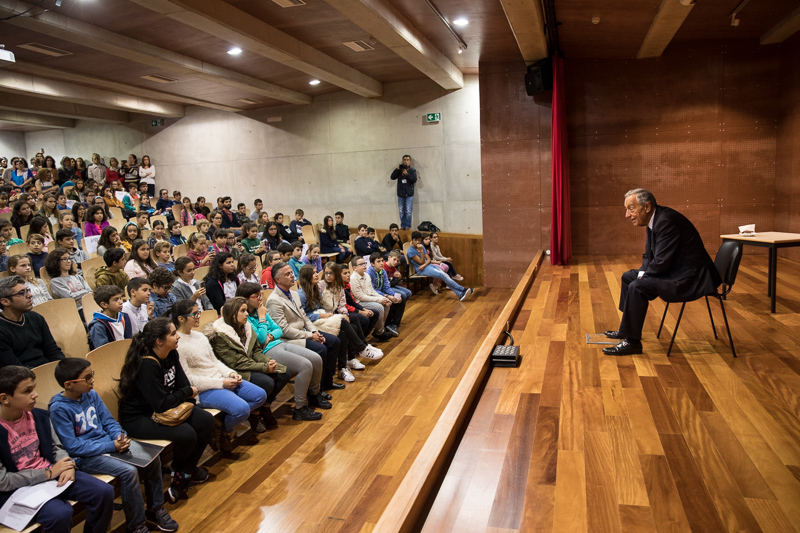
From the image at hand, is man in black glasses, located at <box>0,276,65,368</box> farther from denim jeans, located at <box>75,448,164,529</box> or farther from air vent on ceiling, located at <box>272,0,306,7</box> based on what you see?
air vent on ceiling, located at <box>272,0,306,7</box>

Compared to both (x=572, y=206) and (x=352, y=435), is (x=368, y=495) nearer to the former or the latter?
(x=352, y=435)

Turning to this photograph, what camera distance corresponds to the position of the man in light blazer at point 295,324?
13.7 feet

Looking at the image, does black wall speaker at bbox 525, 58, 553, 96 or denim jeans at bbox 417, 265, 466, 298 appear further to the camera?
denim jeans at bbox 417, 265, 466, 298

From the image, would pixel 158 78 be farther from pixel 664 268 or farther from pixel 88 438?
pixel 664 268

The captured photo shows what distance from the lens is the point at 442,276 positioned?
26.0 ft

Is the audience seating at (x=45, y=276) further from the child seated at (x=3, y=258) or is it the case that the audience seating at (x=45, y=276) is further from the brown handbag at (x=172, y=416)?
the brown handbag at (x=172, y=416)

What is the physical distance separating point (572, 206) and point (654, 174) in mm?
1006

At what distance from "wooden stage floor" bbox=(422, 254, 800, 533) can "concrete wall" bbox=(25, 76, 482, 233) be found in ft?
20.4

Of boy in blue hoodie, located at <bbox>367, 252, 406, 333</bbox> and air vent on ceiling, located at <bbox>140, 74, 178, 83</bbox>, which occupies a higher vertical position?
air vent on ceiling, located at <bbox>140, 74, 178, 83</bbox>

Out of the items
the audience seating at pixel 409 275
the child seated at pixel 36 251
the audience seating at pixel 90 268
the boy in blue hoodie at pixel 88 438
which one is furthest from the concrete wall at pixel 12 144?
the boy in blue hoodie at pixel 88 438

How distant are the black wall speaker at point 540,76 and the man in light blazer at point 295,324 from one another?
13.9ft

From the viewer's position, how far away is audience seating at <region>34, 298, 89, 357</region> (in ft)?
11.5

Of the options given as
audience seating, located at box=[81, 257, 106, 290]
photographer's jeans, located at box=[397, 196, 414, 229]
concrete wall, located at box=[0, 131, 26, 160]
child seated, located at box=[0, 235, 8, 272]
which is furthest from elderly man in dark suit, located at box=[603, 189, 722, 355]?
concrete wall, located at box=[0, 131, 26, 160]

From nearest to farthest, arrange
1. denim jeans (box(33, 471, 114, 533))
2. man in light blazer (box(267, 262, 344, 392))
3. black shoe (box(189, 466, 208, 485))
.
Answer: denim jeans (box(33, 471, 114, 533)), black shoe (box(189, 466, 208, 485)), man in light blazer (box(267, 262, 344, 392))
